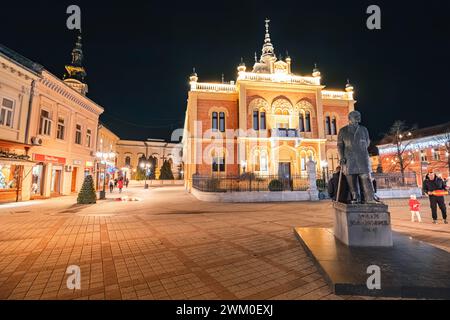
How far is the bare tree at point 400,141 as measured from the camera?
32.1 meters

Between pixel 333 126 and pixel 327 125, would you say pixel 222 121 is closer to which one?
pixel 327 125

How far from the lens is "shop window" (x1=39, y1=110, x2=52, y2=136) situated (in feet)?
53.6

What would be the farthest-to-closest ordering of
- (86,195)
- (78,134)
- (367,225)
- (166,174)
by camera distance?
(166,174)
(78,134)
(86,195)
(367,225)

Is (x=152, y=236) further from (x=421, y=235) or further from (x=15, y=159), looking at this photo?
(x=15, y=159)

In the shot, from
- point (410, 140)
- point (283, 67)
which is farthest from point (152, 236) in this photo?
point (410, 140)

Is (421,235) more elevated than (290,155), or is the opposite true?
(290,155)

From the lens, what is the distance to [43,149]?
53.0 feet

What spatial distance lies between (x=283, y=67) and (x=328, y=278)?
3474cm

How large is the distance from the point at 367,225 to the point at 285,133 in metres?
21.1

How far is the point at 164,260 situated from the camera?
4.32 m

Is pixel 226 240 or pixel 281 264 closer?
pixel 281 264

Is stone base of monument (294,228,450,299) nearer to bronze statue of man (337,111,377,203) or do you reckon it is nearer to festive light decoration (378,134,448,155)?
bronze statue of man (337,111,377,203)

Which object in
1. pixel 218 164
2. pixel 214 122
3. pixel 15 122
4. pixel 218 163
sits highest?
pixel 214 122

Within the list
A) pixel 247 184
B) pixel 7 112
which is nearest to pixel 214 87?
pixel 247 184
